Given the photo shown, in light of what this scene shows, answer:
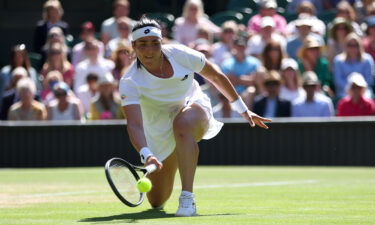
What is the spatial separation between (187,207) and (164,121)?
37.8 inches

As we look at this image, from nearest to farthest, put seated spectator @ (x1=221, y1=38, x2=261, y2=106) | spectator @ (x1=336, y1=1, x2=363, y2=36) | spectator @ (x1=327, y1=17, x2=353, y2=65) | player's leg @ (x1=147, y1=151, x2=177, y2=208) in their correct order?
player's leg @ (x1=147, y1=151, x2=177, y2=208) → seated spectator @ (x1=221, y1=38, x2=261, y2=106) → spectator @ (x1=327, y1=17, x2=353, y2=65) → spectator @ (x1=336, y1=1, x2=363, y2=36)

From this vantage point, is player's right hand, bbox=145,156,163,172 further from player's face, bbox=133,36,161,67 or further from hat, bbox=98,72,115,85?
hat, bbox=98,72,115,85

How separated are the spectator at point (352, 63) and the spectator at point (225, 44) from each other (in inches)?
75.2

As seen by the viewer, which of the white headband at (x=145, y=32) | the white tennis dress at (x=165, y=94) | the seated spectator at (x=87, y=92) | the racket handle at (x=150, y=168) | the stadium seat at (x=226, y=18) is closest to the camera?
the racket handle at (x=150, y=168)

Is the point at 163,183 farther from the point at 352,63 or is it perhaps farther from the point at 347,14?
the point at 347,14

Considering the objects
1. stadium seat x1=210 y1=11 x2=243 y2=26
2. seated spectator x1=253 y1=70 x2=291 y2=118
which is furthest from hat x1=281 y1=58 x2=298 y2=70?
stadium seat x1=210 y1=11 x2=243 y2=26

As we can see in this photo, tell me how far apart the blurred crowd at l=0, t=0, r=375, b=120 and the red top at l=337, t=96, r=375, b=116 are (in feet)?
0.05

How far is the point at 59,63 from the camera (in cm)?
1645

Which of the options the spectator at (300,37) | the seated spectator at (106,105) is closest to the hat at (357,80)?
the spectator at (300,37)

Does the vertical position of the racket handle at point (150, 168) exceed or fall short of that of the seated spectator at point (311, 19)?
it falls short

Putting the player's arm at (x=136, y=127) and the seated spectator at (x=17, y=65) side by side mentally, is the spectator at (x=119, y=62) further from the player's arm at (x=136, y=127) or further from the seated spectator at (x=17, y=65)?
the player's arm at (x=136, y=127)

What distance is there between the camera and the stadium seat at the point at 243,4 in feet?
62.6

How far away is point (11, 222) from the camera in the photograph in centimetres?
683

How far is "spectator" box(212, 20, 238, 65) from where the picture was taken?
1616 centimetres
